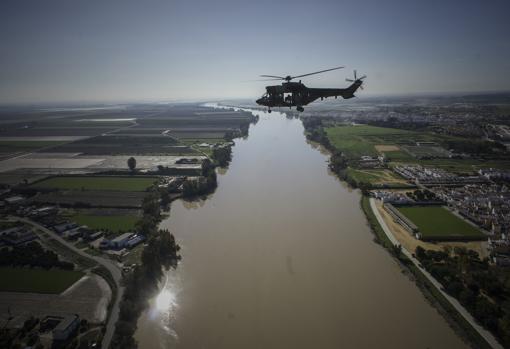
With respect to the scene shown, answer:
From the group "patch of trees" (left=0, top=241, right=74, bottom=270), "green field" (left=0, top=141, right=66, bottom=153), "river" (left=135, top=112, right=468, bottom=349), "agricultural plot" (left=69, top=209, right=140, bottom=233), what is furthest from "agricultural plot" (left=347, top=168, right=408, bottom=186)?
"green field" (left=0, top=141, right=66, bottom=153)

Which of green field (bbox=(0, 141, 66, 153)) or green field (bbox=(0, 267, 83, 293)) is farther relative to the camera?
green field (bbox=(0, 141, 66, 153))

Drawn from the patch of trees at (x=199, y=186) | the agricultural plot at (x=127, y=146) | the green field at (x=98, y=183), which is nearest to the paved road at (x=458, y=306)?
the patch of trees at (x=199, y=186)

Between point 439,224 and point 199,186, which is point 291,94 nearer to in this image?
point 439,224

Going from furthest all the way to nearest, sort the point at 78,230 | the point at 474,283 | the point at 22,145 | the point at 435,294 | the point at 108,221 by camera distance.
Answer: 1. the point at 22,145
2. the point at 108,221
3. the point at 78,230
4. the point at 474,283
5. the point at 435,294

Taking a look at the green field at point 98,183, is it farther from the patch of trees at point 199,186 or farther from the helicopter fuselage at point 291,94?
the helicopter fuselage at point 291,94

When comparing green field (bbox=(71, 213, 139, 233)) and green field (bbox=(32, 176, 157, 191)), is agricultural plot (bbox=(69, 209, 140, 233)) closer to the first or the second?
green field (bbox=(71, 213, 139, 233))

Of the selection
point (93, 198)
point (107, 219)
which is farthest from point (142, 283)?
point (93, 198)
